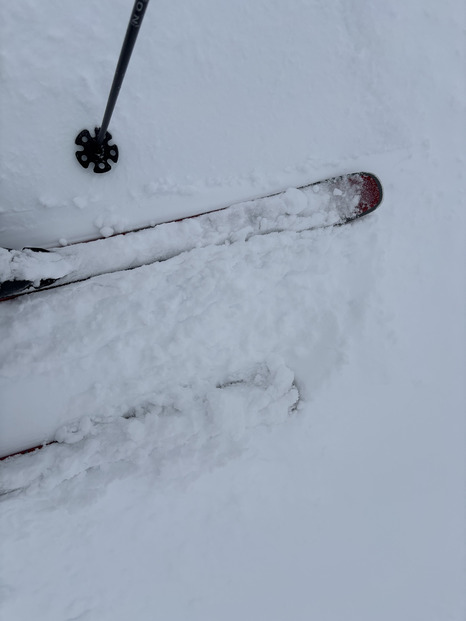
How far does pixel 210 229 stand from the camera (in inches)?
84.7

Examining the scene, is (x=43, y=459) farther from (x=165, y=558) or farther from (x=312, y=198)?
(x=312, y=198)

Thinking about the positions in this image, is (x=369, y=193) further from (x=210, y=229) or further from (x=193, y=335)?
(x=193, y=335)

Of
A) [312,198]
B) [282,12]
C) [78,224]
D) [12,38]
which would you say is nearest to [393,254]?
[312,198]

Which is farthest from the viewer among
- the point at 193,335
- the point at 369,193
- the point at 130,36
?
the point at 369,193

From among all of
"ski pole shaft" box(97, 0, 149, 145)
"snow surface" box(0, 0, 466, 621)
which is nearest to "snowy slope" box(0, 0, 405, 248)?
"snow surface" box(0, 0, 466, 621)

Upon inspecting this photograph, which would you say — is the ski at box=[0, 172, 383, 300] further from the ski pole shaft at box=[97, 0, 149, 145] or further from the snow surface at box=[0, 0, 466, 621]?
the ski pole shaft at box=[97, 0, 149, 145]

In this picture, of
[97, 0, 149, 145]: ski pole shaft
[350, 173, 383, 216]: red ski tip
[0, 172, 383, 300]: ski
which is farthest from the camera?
[350, 173, 383, 216]: red ski tip

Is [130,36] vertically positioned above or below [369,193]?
below

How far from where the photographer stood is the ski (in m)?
1.93

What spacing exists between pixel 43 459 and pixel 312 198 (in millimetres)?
1772

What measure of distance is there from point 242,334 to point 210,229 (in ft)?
1.74

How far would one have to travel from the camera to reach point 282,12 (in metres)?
2.27

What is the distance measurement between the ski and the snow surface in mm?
68

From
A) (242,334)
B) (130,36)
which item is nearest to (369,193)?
(242,334)
